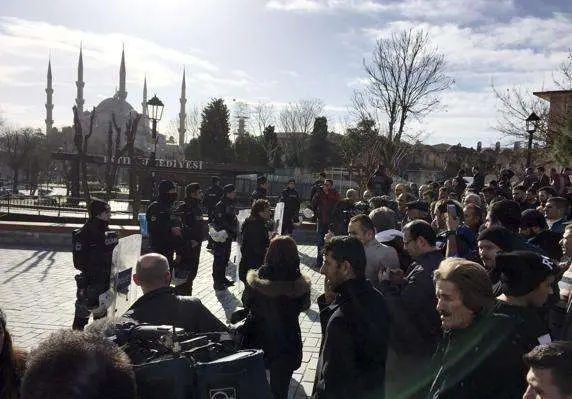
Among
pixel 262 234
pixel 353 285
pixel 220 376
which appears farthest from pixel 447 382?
pixel 262 234

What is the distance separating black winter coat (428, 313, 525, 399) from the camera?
2467 millimetres

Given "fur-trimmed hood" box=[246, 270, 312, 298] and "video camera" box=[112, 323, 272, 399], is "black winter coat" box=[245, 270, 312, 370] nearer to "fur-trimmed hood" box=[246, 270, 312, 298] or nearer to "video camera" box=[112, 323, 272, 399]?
"fur-trimmed hood" box=[246, 270, 312, 298]

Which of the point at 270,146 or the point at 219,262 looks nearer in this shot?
the point at 219,262

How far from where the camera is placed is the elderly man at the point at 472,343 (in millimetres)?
2475

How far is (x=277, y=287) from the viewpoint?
373 cm

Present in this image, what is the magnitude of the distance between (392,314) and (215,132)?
46341mm

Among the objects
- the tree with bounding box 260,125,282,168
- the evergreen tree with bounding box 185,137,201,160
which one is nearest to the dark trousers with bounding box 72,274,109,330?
the tree with bounding box 260,125,282,168

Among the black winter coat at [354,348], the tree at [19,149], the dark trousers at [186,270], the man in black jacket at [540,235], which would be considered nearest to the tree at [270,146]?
the tree at [19,149]

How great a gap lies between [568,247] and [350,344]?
2.60m

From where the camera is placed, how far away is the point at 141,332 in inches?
81.0

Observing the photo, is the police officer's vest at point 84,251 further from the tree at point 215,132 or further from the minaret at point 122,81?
the minaret at point 122,81

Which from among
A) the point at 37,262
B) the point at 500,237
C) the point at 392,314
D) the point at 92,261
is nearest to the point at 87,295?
the point at 92,261

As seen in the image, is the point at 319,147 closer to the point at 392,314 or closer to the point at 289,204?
the point at 289,204

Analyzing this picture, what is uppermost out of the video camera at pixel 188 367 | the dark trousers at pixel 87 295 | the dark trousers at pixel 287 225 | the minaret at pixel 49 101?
the minaret at pixel 49 101
